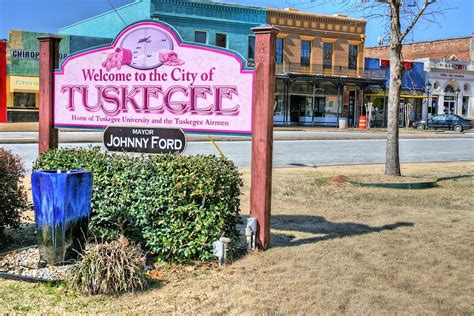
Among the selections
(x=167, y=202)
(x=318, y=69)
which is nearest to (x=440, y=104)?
(x=318, y=69)

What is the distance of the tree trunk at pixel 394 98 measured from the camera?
11688 millimetres

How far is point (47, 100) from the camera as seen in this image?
711 cm

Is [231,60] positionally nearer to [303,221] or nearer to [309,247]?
[309,247]

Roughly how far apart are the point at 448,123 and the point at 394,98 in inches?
1480

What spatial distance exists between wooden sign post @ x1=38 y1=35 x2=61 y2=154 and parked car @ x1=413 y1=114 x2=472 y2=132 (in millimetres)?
43547

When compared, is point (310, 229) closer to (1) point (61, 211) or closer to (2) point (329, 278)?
(2) point (329, 278)

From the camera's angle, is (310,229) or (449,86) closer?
(310,229)

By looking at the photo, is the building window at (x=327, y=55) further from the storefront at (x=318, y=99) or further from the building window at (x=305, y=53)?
the building window at (x=305, y=53)

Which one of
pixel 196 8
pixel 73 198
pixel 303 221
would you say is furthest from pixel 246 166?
pixel 196 8

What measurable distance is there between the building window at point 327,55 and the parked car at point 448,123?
30.9ft

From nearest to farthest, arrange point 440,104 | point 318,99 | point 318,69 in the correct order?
point 318,69 → point 318,99 → point 440,104

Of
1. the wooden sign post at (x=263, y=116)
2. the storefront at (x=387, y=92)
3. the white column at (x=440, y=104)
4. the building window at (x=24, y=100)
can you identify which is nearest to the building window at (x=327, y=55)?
the storefront at (x=387, y=92)

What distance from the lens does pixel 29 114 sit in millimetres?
37938

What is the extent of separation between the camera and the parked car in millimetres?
45938
